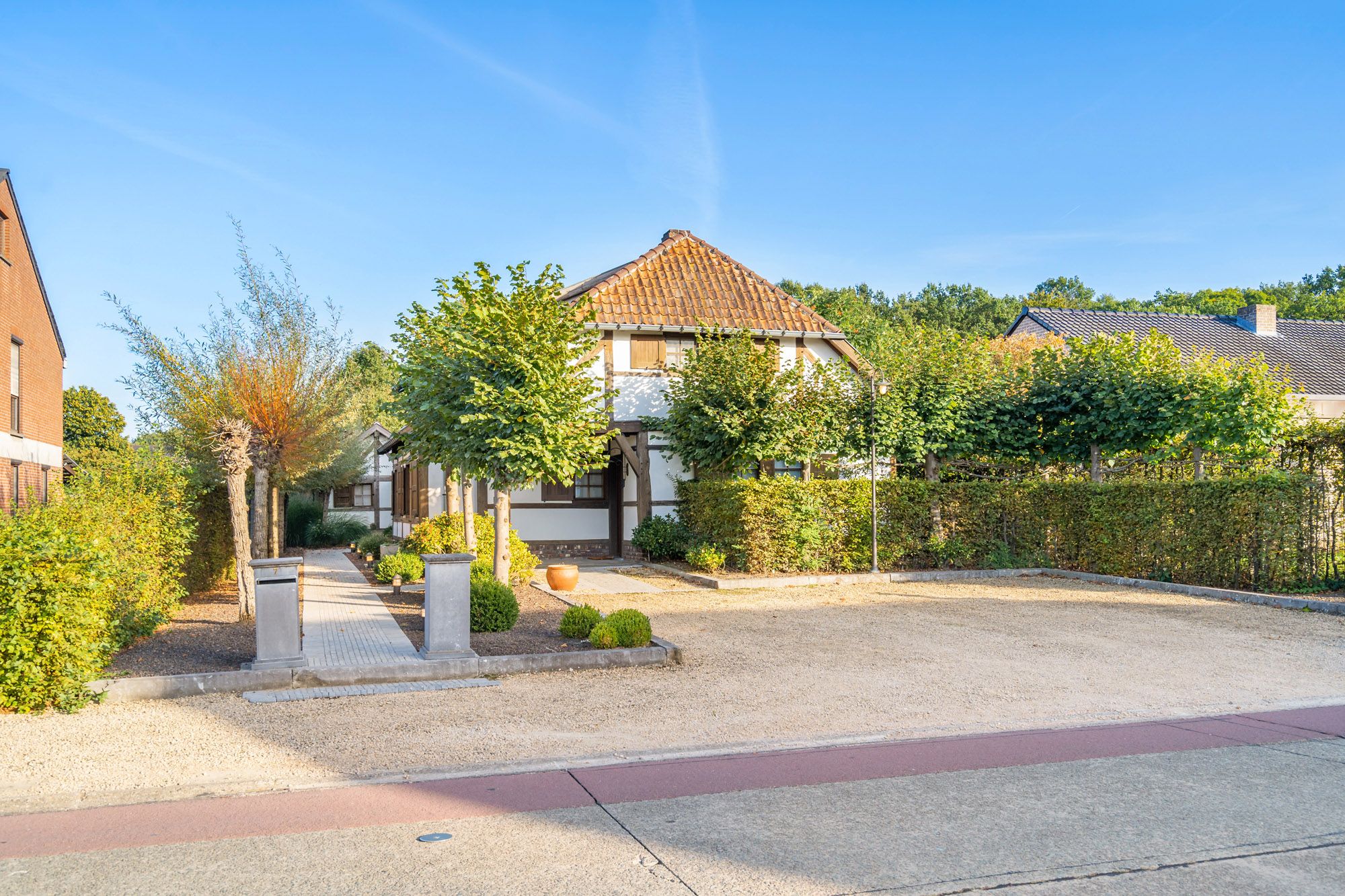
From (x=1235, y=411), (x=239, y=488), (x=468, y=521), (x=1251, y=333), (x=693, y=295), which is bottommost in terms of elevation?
(x=468, y=521)

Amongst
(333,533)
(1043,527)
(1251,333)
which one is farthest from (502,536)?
(1251,333)

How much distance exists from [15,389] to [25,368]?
711 millimetres

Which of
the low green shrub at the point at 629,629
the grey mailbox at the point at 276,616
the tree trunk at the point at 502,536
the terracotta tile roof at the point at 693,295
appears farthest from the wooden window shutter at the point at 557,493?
the grey mailbox at the point at 276,616

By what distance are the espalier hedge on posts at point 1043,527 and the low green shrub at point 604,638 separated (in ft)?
26.0

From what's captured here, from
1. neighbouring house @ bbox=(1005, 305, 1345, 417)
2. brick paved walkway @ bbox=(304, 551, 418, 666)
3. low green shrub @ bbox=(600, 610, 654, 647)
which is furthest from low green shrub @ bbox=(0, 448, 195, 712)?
neighbouring house @ bbox=(1005, 305, 1345, 417)

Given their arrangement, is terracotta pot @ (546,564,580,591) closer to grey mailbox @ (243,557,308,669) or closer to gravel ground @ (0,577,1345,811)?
gravel ground @ (0,577,1345,811)

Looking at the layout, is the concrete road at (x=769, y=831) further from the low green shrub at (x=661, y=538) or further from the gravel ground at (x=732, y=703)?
the low green shrub at (x=661, y=538)

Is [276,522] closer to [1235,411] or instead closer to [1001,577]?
[1001,577]

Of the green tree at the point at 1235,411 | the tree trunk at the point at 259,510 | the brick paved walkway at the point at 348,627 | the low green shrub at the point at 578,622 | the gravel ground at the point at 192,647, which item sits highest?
the green tree at the point at 1235,411

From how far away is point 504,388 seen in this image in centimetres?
1345

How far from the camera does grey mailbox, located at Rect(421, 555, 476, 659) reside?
9508mm

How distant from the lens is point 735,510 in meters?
18.0

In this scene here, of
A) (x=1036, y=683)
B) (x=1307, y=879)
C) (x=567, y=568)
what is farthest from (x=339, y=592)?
(x=1307, y=879)

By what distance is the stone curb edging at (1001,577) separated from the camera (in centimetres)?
1369
